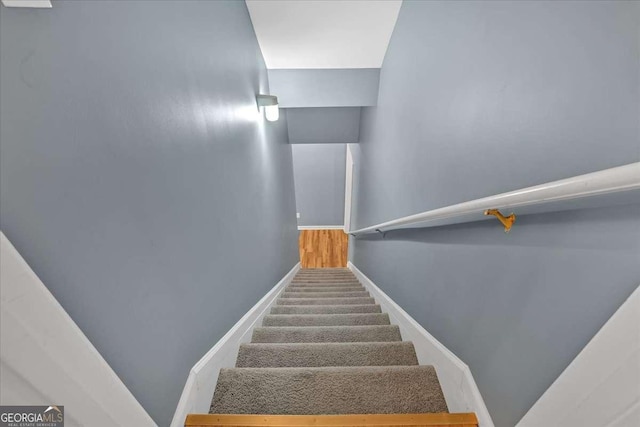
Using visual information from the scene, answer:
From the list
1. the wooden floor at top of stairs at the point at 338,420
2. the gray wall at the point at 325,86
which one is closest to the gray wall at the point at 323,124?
the gray wall at the point at 325,86

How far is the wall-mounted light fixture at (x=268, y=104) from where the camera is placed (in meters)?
2.21

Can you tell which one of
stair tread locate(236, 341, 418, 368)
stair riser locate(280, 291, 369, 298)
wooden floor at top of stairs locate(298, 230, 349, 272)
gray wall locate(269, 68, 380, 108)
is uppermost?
gray wall locate(269, 68, 380, 108)

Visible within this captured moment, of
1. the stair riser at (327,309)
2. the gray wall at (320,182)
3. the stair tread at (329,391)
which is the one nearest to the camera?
the stair tread at (329,391)

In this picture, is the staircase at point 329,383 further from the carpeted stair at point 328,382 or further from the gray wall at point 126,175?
the gray wall at point 126,175

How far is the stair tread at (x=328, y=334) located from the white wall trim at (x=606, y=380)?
1.06m

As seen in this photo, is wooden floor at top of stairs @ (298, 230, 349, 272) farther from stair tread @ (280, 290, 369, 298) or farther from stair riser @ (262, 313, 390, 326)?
stair riser @ (262, 313, 390, 326)

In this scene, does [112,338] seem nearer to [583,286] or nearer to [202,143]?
[202,143]

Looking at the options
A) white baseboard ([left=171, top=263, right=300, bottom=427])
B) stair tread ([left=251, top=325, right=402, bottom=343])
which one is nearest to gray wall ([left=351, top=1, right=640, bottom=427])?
stair tread ([left=251, top=325, right=402, bottom=343])

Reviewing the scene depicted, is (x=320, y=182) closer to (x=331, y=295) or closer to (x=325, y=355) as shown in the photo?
(x=331, y=295)

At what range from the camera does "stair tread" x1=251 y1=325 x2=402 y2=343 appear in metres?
1.56

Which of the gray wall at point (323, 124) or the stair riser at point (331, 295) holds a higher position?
the gray wall at point (323, 124)

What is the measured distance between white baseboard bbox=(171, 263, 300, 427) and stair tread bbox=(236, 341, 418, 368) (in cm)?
9

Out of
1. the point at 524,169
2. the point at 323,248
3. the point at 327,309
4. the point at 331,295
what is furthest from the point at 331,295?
the point at 323,248

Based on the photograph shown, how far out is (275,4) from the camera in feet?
7.00
